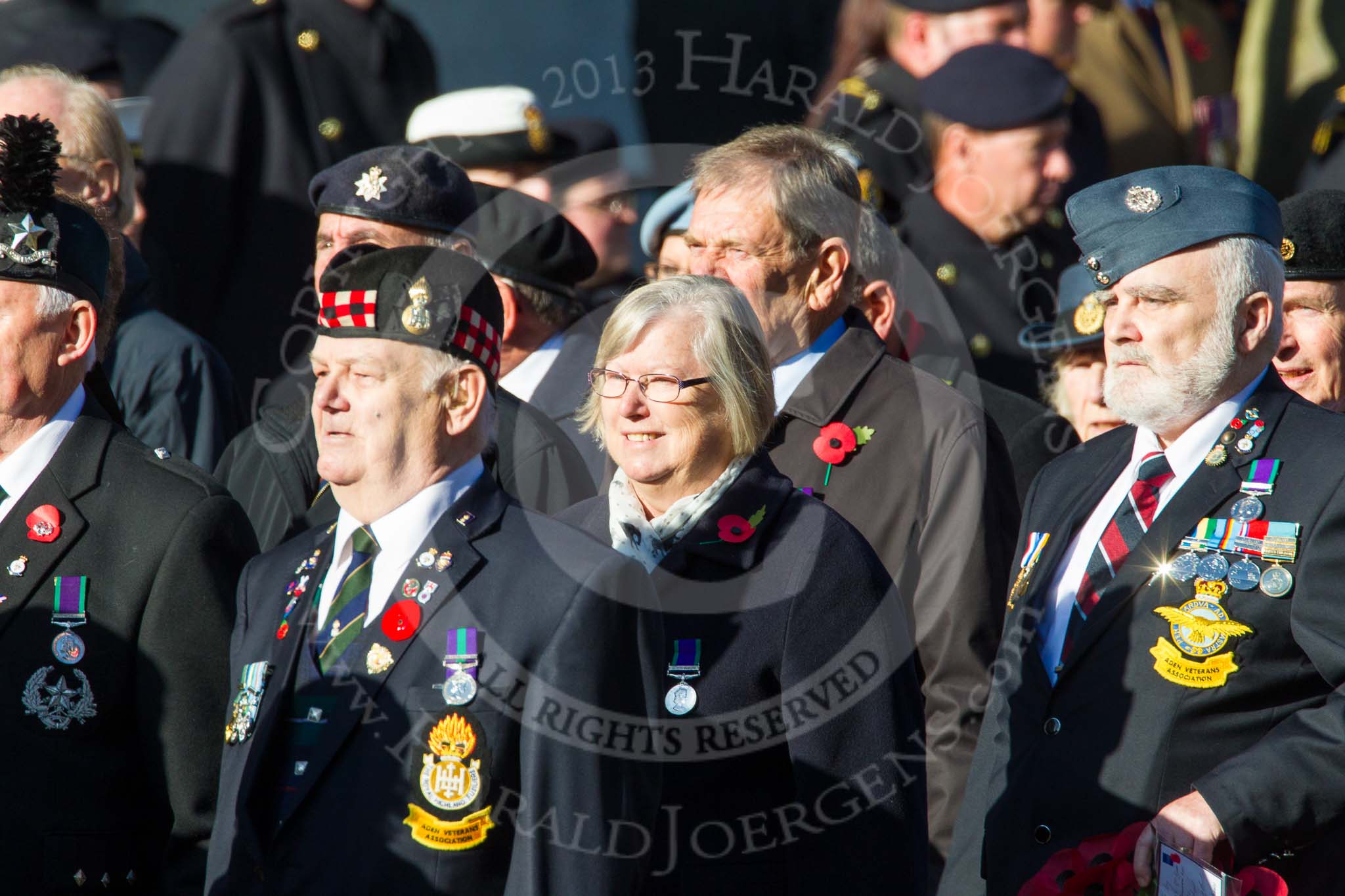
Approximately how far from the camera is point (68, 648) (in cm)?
374

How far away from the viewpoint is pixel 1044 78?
614 centimetres

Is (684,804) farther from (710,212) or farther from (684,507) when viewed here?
(710,212)

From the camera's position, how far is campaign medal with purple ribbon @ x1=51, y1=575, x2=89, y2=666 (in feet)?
12.3

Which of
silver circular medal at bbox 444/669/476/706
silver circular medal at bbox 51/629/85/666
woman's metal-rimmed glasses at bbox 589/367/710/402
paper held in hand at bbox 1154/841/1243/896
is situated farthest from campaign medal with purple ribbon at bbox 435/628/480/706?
paper held in hand at bbox 1154/841/1243/896

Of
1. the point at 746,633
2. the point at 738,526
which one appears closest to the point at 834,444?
the point at 738,526

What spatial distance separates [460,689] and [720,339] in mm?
996

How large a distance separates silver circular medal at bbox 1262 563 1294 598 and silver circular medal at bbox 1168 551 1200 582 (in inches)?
5.9

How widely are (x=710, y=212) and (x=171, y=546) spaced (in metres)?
1.69

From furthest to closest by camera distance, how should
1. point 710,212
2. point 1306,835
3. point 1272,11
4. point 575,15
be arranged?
point 1272,11, point 575,15, point 710,212, point 1306,835

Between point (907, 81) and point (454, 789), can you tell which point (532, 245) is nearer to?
point (907, 81)

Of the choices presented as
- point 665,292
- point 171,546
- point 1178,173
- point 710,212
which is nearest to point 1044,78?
point 710,212

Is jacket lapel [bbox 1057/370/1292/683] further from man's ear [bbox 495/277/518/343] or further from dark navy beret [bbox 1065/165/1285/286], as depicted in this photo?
man's ear [bbox 495/277/518/343]

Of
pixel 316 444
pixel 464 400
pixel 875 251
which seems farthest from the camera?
pixel 875 251

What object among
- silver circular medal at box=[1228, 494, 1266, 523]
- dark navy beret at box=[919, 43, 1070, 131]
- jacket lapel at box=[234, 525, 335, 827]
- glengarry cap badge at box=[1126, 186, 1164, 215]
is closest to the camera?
jacket lapel at box=[234, 525, 335, 827]
